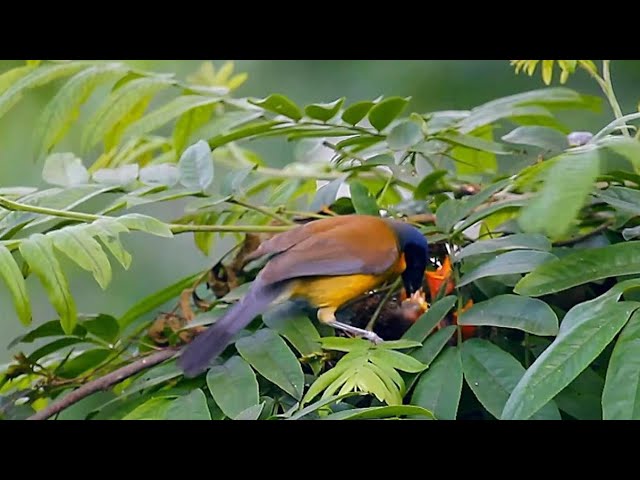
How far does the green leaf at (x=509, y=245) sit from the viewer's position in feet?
3.30

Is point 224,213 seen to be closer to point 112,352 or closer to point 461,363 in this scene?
point 112,352

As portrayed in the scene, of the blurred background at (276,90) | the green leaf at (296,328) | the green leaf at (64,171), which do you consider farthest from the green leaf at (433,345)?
the blurred background at (276,90)

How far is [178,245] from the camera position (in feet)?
10.5

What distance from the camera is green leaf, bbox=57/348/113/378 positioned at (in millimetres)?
1160

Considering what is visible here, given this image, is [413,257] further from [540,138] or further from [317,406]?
[317,406]

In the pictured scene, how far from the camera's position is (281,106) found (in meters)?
1.31

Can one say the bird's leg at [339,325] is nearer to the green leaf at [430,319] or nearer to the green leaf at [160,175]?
the green leaf at [430,319]

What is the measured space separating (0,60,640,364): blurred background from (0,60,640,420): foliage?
1.31 metres

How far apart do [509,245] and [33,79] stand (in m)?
0.69

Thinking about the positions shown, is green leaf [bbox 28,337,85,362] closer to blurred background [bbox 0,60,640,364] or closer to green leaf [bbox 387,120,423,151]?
green leaf [bbox 387,120,423,151]

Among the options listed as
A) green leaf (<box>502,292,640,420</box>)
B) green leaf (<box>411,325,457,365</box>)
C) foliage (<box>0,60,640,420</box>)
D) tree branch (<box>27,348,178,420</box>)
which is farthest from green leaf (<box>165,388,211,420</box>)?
green leaf (<box>502,292,640,420</box>)

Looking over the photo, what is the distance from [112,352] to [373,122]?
45 cm

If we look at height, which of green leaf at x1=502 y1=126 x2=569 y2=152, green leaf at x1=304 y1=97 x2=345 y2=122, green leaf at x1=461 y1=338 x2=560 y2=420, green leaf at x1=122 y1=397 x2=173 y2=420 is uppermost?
green leaf at x1=304 y1=97 x2=345 y2=122

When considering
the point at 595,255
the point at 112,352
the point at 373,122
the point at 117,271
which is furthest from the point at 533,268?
the point at 117,271
